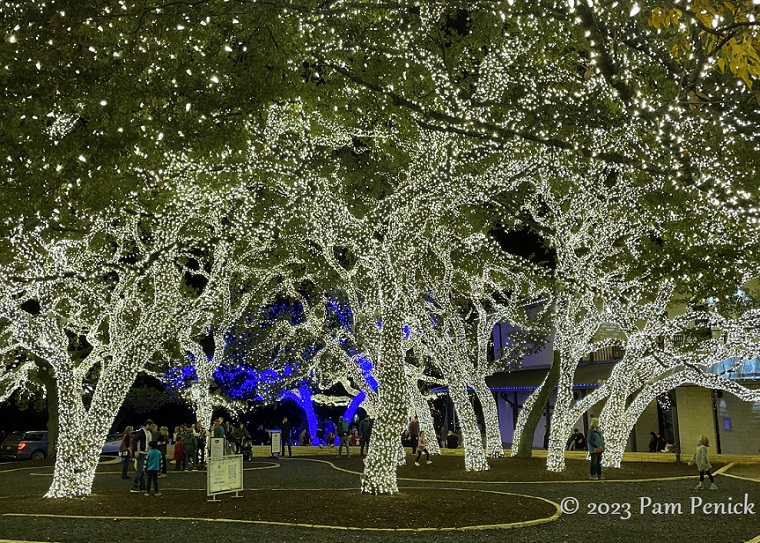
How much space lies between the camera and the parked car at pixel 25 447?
112ft

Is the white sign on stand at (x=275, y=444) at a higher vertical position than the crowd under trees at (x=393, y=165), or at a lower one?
lower

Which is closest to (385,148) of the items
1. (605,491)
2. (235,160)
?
(235,160)

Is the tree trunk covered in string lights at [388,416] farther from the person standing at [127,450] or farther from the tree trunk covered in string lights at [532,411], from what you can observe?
the tree trunk covered in string lights at [532,411]

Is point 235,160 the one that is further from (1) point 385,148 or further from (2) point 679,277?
(2) point 679,277

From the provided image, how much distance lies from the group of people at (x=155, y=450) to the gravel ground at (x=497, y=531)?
1.74 ft

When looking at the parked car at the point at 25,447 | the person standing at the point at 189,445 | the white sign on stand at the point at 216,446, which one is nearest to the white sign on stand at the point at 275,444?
the person standing at the point at 189,445

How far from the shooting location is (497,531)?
10.4 metres

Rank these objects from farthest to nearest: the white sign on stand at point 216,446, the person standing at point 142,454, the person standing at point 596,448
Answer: the person standing at point 596,448 < the person standing at point 142,454 < the white sign on stand at point 216,446

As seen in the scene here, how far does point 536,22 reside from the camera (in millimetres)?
13156

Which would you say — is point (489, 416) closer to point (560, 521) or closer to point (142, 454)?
point (142, 454)

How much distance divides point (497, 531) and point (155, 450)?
27.5ft

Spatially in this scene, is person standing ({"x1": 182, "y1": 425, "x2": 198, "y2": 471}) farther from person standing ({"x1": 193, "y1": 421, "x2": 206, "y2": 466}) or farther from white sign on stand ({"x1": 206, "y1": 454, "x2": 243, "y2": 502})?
white sign on stand ({"x1": 206, "y1": 454, "x2": 243, "y2": 502})

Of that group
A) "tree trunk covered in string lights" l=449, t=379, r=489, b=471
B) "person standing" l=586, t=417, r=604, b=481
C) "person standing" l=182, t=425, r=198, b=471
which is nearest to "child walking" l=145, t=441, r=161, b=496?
"person standing" l=182, t=425, r=198, b=471

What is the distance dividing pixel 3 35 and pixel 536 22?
855cm
